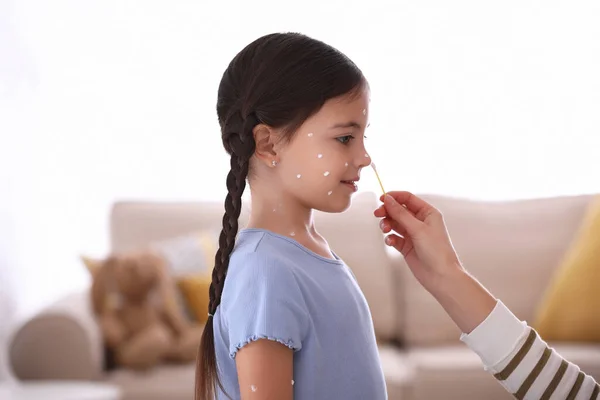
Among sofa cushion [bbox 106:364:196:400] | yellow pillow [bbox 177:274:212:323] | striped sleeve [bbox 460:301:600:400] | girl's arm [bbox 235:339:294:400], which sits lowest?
sofa cushion [bbox 106:364:196:400]

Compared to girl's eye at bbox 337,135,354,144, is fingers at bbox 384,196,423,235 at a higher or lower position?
lower

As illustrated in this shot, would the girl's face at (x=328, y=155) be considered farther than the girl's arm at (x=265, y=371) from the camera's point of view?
Yes

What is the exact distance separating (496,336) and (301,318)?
0.30 meters

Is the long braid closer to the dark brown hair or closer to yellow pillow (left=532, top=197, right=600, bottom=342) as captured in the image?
the dark brown hair

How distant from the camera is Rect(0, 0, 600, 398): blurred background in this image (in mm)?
3352

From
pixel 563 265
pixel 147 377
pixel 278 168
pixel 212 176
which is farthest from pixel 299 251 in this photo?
pixel 212 176

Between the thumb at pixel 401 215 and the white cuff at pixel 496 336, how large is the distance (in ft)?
0.55

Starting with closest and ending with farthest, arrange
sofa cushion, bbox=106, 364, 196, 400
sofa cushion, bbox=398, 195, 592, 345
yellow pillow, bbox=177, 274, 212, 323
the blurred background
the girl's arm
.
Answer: the girl's arm, sofa cushion, bbox=106, 364, 196, 400, yellow pillow, bbox=177, 274, 212, 323, sofa cushion, bbox=398, 195, 592, 345, the blurred background

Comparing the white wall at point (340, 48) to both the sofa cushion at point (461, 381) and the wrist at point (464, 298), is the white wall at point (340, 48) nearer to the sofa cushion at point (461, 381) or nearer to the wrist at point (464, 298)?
the sofa cushion at point (461, 381)

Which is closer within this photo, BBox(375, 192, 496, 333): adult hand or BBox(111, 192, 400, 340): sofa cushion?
BBox(375, 192, 496, 333): adult hand

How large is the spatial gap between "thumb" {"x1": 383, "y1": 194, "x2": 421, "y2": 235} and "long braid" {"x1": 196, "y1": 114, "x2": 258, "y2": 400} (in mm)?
227

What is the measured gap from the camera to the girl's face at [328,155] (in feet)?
3.56

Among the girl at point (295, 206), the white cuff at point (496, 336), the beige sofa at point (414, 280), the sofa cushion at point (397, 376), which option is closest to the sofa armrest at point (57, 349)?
the beige sofa at point (414, 280)

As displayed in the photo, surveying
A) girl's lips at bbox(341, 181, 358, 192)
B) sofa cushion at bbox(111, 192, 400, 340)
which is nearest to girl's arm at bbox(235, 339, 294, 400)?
girl's lips at bbox(341, 181, 358, 192)
